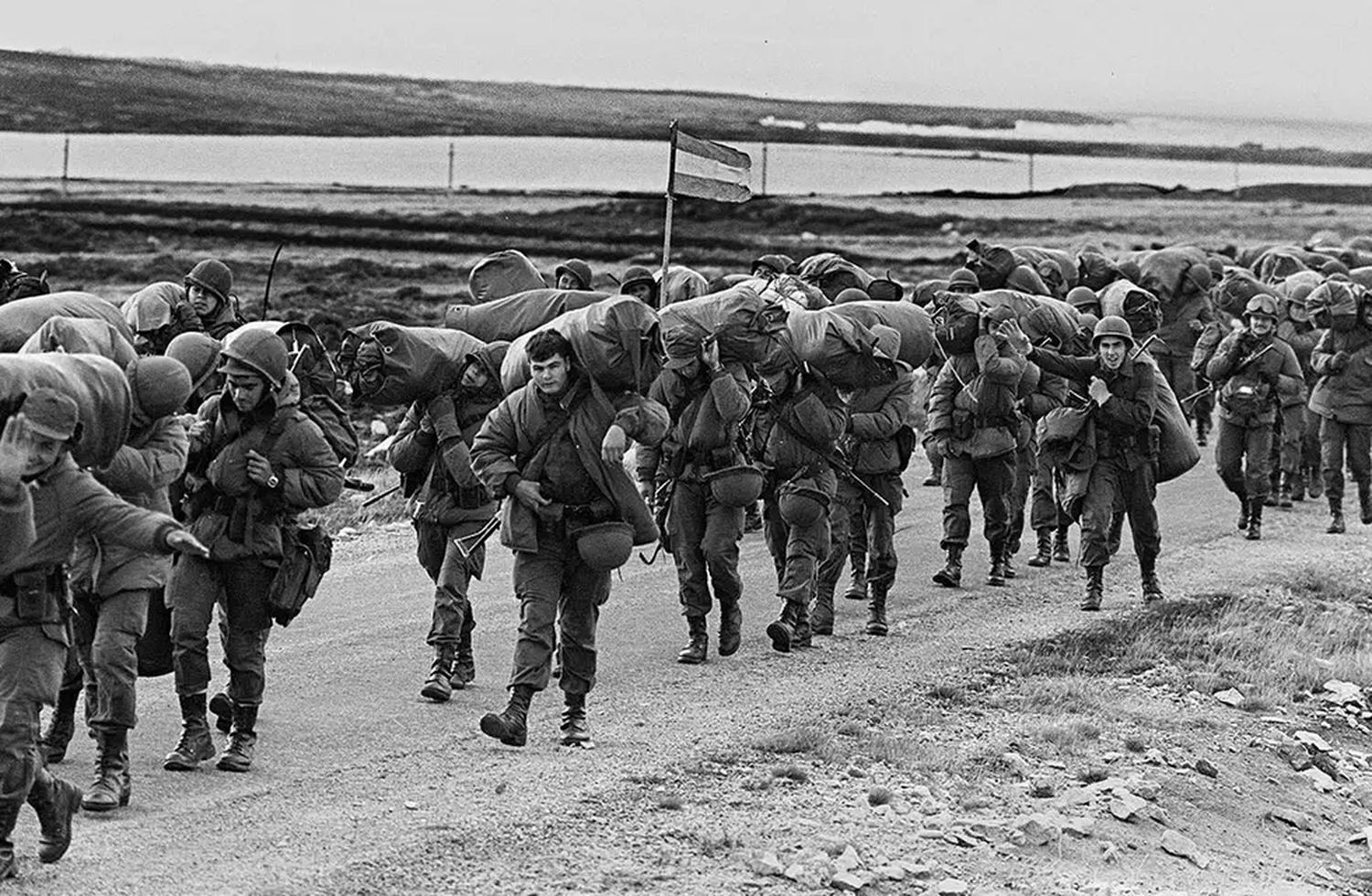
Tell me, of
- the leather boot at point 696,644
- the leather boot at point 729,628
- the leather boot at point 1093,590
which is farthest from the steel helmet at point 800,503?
the leather boot at point 1093,590

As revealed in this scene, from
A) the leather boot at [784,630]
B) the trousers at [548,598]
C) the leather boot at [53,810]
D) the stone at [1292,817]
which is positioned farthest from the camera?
the leather boot at [784,630]

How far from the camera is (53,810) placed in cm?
838

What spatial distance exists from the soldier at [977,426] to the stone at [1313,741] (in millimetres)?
3360

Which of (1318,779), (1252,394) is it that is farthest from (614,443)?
(1252,394)

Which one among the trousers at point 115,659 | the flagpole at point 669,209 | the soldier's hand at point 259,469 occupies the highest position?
the flagpole at point 669,209

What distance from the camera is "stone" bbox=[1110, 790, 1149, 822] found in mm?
10641

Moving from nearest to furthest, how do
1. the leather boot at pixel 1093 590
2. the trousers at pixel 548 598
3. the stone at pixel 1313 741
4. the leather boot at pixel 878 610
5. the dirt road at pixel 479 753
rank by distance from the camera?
the dirt road at pixel 479 753 < the trousers at pixel 548 598 < the stone at pixel 1313 741 < the leather boot at pixel 878 610 < the leather boot at pixel 1093 590

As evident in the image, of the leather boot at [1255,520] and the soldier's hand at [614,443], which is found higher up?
the soldier's hand at [614,443]

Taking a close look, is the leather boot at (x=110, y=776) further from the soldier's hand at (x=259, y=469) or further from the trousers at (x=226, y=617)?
the soldier's hand at (x=259, y=469)

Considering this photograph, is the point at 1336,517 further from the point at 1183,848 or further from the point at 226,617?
the point at 226,617

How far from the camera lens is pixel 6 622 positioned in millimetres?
8148

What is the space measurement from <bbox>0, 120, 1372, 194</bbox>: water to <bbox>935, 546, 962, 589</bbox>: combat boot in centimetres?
4851

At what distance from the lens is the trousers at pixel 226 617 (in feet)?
32.9

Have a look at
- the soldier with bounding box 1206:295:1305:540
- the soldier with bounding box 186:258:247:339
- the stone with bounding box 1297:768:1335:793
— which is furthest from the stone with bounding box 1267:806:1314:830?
the soldier with bounding box 1206:295:1305:540
